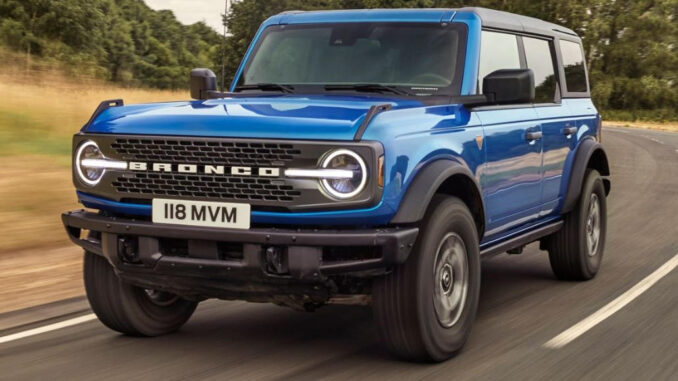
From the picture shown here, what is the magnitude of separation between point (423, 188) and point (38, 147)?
8280 millimetres

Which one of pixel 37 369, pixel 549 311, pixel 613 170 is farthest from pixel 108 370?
pixel 613 170

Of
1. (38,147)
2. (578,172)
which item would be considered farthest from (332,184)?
(38,147)

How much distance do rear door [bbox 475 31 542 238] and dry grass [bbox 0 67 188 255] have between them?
4.48 meters

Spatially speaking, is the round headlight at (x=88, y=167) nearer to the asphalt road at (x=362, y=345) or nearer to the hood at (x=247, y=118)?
Result: the hood at (x=247, y=118)

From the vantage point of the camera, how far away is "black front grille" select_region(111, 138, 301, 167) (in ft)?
14.6

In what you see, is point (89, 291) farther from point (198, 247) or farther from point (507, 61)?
point (507, 61)

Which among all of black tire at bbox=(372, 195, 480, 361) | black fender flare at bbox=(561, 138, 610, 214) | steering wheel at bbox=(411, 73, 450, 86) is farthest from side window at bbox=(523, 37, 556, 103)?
black tire at bbox=(372, 195, 480, 361)

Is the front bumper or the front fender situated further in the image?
the front fender

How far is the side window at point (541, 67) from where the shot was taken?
6.78 m

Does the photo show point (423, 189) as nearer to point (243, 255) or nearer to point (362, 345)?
point (243, 255)

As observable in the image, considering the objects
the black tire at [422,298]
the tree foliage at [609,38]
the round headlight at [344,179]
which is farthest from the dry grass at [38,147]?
the tree foliage at [609,38]

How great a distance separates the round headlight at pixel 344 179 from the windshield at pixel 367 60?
140 centimetres

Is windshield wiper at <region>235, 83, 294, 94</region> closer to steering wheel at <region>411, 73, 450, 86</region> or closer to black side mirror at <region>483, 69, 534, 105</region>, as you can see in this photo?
steering wheel at <region>411, 73, 450, 86</region>

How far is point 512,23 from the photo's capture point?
6.58 metres
